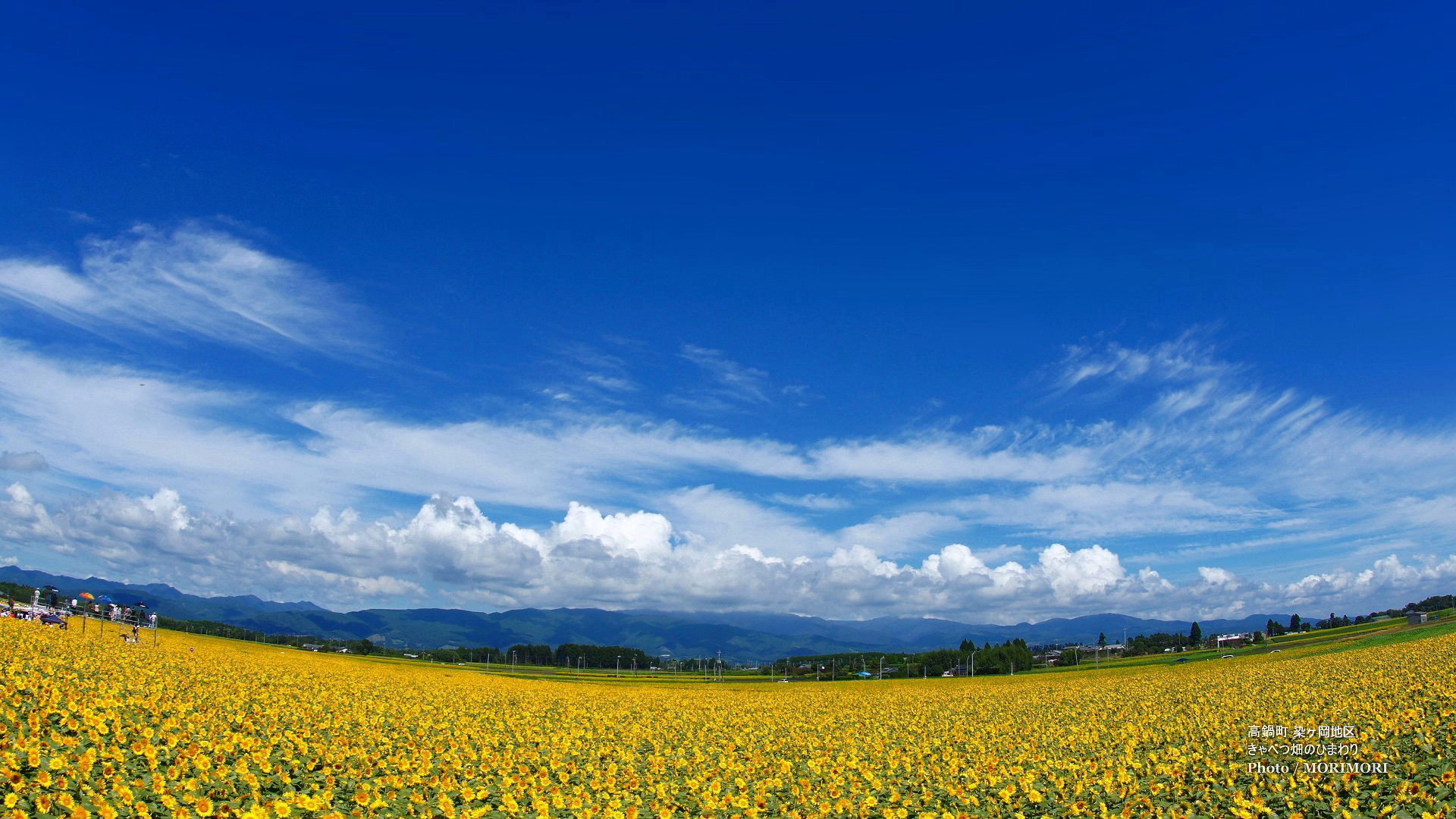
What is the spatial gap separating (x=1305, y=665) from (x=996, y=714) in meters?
26.9

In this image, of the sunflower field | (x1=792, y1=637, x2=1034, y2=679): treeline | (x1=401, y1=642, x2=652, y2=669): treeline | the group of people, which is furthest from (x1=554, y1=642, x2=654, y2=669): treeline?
the sunflower field

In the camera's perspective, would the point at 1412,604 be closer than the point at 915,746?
No

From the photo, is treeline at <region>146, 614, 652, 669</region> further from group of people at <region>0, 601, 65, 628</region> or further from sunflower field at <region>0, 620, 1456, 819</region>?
sunflower field at <region>0, 620, 1456, 819</region>

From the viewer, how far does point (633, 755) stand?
58.1 feet

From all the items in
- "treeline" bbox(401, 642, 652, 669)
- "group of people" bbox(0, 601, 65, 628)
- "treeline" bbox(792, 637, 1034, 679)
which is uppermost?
"group of people" bbox(0, 601, 65, 628)

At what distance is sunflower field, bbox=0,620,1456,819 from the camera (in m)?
10.6

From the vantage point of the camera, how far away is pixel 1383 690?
1016 inches

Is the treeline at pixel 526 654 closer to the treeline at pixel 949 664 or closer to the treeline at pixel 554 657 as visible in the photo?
the treeline at pixel 554 657

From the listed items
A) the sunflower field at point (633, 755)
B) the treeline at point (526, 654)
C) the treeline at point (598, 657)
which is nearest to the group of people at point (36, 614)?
the sunflower field at point (633, 755)

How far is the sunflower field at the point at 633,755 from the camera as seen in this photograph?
10586mm

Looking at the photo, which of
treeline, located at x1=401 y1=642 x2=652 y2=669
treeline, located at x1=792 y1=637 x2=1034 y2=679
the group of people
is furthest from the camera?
treeline, located at x1=401 y1=642 x2=652 y2=669

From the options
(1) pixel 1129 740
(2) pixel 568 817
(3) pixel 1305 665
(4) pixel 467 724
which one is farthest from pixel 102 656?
(3) pixel 1305 665

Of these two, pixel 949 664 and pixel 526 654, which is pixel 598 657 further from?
pixel 949 664

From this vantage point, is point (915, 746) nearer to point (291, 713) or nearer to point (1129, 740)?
point (1129, 740)
